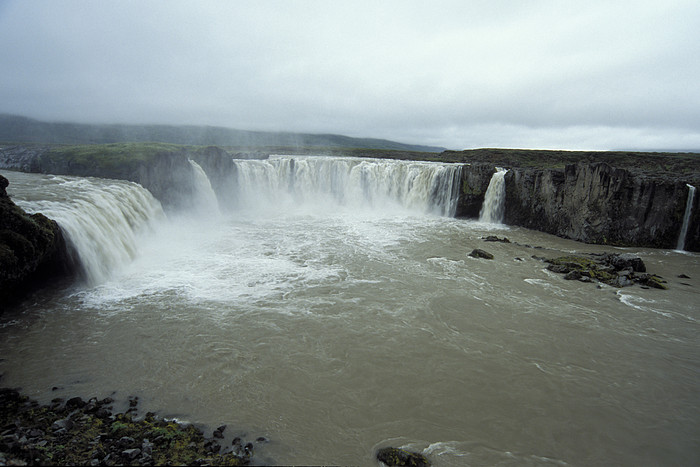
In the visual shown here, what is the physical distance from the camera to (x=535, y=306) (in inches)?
444

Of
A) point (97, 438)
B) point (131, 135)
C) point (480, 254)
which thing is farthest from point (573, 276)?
point (131, 135)

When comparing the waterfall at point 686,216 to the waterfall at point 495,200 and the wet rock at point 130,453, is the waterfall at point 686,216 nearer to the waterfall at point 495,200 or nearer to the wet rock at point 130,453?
the waterfall at point 495,200

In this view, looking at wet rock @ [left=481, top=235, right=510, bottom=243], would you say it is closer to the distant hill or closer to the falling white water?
the falling white water

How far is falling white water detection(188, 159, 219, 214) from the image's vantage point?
25.7 metres

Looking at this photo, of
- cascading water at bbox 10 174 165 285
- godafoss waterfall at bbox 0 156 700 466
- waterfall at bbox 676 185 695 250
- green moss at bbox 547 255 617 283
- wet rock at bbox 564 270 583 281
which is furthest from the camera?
waterfall at bbox 676 185 695 250

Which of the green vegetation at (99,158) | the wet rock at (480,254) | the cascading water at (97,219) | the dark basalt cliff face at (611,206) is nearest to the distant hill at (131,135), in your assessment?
the green vegetation at (99,158)

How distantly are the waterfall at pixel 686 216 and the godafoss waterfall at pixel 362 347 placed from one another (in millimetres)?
3303

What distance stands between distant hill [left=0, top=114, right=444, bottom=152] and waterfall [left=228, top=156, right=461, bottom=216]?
55.8 meters

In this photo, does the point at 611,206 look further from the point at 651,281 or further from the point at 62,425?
the point at 62,425

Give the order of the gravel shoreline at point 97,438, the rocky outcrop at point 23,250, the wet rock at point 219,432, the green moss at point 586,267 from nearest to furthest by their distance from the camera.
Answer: the gravel shoreline at point 97,438
the wet rock at point 219,432
the rocky outcrop at point 23,250
the green moss at point 586,267

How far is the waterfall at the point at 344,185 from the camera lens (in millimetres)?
30594

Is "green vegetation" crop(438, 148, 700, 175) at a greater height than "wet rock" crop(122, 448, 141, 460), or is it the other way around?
"green vegetation" crop(438, 148, 700, 175)

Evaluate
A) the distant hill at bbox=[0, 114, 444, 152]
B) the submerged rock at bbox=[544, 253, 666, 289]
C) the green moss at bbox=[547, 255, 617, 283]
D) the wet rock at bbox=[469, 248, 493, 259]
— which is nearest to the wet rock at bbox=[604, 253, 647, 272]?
the submerged rock at bbox=[544, 253, 666, 289]

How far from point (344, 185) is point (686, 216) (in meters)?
25.5
